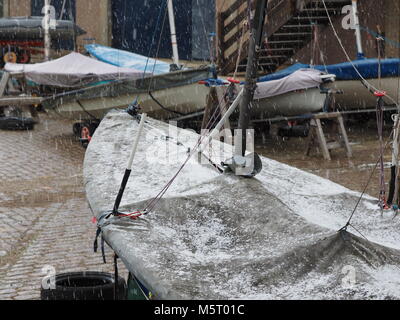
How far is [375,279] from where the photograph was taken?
159 inches

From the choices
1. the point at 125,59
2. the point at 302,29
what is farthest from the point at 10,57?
the point at 302,29

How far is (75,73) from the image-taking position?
17.2 metres

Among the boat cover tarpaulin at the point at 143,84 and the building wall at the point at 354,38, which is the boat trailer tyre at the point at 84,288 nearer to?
the boat cover tarpaulin at the point at 143,84

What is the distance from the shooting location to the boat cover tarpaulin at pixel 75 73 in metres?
17.1

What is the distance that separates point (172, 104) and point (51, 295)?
10217 mm

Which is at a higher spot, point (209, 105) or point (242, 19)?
point (242, 19)

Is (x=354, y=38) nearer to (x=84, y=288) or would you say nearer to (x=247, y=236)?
(x=247, y=236)

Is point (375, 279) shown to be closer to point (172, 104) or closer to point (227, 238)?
point (227, 238)

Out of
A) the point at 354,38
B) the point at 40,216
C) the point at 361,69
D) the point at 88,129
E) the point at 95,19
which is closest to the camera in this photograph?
the point at 40,216

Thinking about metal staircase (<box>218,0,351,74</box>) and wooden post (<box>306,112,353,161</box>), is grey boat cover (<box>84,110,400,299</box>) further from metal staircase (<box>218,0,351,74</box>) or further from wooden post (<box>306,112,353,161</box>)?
metal staircase (<box>218,0,351,74</box>)

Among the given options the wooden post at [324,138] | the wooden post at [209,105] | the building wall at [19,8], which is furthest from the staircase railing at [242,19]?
the building wall at [19,8]

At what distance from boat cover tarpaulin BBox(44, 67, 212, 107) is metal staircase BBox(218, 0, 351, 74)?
1.48 m

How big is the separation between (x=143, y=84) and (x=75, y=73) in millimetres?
2691

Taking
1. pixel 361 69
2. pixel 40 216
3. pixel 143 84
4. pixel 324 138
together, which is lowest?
pixel 40 216
